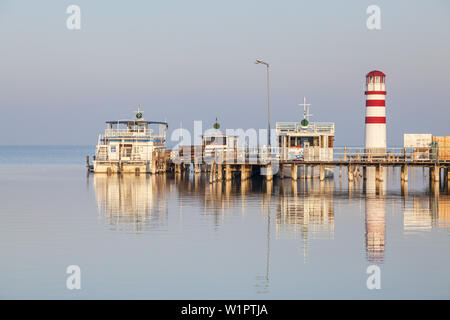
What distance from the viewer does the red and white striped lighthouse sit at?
5900 centimetres

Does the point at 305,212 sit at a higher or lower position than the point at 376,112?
lower

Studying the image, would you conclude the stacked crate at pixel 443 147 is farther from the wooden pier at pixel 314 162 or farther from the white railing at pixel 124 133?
the white railing at pixel 124 133

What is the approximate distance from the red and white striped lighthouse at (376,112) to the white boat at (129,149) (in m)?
18.6

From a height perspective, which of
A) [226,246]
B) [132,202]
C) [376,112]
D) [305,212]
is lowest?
[226,246]

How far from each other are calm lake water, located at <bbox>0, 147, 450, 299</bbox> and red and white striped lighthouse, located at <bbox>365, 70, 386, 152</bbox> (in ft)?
56.5

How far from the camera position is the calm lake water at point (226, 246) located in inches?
721

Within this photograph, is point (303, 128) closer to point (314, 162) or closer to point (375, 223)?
point (314, 162)

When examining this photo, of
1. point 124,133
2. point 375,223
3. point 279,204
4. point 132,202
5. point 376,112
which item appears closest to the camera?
point 375,223

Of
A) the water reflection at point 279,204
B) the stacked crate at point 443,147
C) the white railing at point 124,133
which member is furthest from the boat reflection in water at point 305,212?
the white railing at point 124,133

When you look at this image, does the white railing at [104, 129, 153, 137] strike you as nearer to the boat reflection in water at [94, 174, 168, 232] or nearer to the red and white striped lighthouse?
the boat reflection in water at [94, 174, 168, 232]

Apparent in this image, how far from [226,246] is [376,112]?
37.7 m

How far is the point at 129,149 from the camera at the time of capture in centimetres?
6381

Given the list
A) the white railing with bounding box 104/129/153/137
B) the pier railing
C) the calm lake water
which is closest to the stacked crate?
the pier railing

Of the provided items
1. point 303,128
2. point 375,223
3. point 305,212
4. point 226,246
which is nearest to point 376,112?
point 303,128
